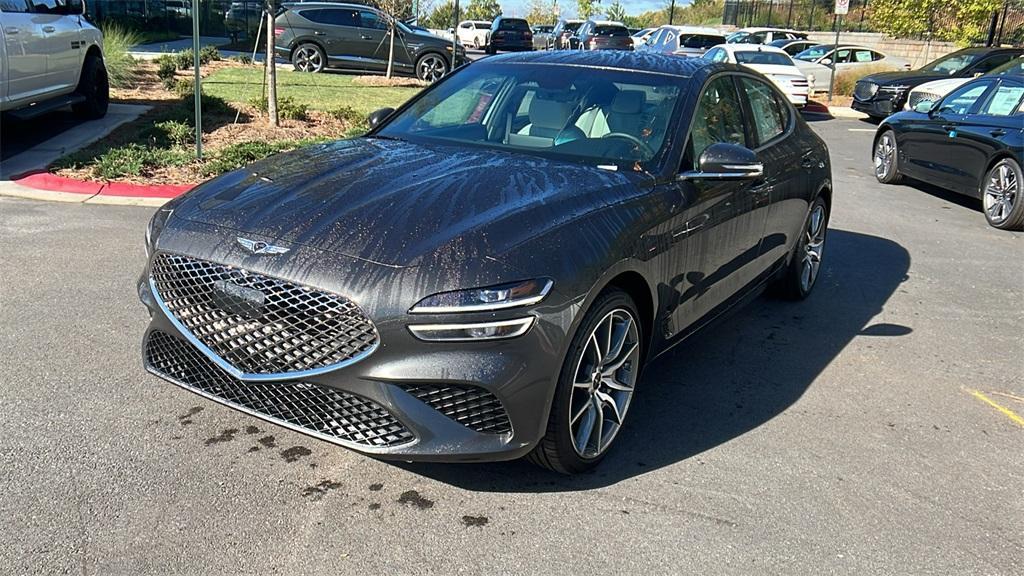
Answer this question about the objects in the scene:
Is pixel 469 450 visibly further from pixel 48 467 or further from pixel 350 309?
pixel 48 467

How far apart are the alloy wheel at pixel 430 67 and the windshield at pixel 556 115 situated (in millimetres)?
16805

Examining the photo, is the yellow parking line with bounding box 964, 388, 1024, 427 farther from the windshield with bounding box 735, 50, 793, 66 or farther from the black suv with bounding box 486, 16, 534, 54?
the black suv with bounding box 486, 16, 534, 54

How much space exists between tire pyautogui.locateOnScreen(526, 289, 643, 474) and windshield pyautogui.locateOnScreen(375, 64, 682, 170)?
2.89 feet

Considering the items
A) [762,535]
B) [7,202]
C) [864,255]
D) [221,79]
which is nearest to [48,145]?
[7,202]

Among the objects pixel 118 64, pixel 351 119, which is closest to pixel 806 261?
pixel 351 119

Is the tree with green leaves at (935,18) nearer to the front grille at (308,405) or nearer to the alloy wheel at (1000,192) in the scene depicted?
the alloy wheel at (1000,192)

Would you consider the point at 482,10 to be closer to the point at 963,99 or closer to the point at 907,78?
the point at 907,78

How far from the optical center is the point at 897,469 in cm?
389

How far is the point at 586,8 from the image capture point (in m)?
73.6

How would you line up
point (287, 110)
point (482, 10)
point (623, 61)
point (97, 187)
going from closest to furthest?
point (623, 61)
point (97, 187)
point (287, 110)
point (482, 10)

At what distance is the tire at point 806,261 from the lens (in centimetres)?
597

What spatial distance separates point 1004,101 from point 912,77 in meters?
9.92

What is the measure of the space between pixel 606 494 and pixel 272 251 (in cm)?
163

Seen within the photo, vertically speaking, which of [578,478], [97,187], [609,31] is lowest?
[578,478]
